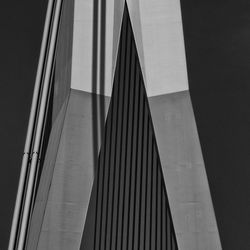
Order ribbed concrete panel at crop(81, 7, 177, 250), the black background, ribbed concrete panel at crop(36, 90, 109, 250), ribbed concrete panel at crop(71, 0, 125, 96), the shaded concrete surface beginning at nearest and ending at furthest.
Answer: ribbed concrete panel at crop(36, 90, 109, 250) → the shaded concrete surface → ribbed concrete panel at crop(71, 0, 125, 96) → ribbed concrete panel at crop(81, 7, 177, 250) → the black background

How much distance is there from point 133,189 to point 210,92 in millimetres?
9356

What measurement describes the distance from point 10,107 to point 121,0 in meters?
10.8

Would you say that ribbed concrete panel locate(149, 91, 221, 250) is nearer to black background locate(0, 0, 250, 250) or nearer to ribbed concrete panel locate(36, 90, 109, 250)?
ribbed concrete panel locate(36, 90, 109, 250)

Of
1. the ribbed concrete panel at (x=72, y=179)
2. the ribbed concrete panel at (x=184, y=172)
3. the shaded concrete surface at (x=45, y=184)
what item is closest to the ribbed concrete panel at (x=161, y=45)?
the ribbed concrete panel at (x=184, y=172)

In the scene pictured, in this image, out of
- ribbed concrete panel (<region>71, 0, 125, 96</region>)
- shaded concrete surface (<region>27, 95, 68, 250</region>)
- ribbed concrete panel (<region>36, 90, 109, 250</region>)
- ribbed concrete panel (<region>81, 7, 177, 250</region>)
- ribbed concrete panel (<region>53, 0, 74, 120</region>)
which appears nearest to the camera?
ribbed concrete panel (<region>36, 90, 109, 250</region>)

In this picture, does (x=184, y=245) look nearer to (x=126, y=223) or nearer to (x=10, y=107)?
(x=126, y=223)

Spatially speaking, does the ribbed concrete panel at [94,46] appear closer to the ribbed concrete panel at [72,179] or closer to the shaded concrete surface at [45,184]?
the ribbed concrete panel at [72,179]

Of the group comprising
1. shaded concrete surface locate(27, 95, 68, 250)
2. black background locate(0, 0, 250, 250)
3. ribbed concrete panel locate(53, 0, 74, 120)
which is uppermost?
black background locate(0, 0, 250, 250)

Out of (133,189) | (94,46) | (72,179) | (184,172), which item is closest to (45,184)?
(72,179)

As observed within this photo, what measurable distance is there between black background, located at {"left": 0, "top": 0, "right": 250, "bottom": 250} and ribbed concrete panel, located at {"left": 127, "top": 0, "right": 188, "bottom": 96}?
28.0ft

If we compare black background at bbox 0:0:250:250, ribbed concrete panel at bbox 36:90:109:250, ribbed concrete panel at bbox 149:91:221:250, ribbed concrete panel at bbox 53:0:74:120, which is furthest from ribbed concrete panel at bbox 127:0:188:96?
black background at bbox 0:0:250:250

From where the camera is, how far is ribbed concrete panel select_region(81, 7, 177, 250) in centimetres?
928

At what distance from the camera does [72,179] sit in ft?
27.8

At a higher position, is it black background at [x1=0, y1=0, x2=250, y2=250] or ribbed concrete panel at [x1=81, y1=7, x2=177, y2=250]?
black background at [x1=0, y1=0, x2=250, y2=250]
